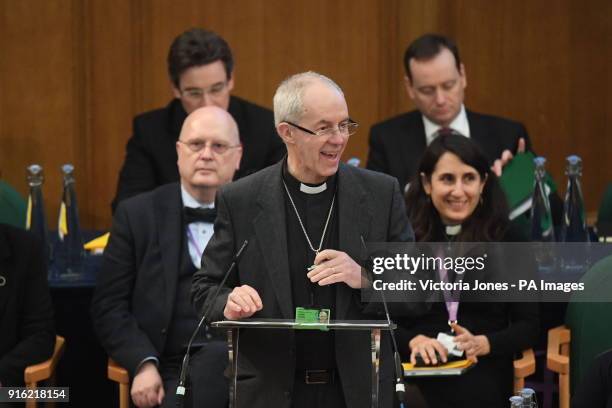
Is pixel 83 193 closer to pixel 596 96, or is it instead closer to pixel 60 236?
pixel 60 236

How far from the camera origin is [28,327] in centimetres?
411

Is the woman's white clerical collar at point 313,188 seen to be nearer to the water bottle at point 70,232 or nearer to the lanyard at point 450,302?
the lanyard at point 450,302

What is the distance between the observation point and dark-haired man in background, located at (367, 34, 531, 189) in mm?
5293

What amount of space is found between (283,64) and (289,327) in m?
4.01

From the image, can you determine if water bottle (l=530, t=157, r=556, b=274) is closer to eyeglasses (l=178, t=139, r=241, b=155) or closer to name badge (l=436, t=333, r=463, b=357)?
name badge (l=436, t=333, r=463, b=357)

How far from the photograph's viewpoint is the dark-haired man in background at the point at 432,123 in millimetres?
5293

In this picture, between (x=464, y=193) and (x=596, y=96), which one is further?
(x=596, y=96)

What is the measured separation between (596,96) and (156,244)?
349 cm

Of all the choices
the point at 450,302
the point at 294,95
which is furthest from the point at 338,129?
the point at 450,302

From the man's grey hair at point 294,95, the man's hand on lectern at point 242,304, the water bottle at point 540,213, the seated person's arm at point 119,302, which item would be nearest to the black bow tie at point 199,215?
the seated person's arm at point 119,302

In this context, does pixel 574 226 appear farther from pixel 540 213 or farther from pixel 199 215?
pixel 199 215

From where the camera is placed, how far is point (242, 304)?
2863mm

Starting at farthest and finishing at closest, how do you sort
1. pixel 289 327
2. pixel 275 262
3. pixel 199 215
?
pixel 199 215
pixel 275 262
pixel 289 327

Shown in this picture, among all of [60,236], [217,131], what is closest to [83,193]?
[60,236]
